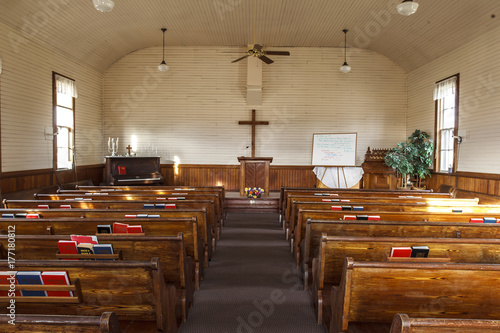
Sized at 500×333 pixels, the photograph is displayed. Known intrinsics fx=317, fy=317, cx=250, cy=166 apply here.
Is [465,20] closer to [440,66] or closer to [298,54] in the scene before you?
[440,66]

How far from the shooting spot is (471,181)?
6648mm

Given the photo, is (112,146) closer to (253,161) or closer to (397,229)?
(253,161)

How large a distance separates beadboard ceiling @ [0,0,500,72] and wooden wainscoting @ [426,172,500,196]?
2.89 metres

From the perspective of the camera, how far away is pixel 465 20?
248 inches

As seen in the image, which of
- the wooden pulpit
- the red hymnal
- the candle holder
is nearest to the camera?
the wooden pulpit

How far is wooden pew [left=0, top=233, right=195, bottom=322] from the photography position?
223 cm

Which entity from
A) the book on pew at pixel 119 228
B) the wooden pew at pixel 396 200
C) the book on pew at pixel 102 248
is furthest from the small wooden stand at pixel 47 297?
the wooden pew at pixel 396 200

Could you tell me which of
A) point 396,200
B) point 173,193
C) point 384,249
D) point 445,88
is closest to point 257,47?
point 173,193

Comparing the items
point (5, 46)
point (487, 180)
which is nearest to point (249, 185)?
point (487, 180)

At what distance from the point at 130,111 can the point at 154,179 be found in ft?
8.44

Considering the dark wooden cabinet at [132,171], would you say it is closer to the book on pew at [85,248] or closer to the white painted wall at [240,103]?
the white painted wall at [240,103]

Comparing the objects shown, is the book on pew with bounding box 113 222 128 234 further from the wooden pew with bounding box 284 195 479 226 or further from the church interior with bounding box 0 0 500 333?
the wooden pew with bounding box 284 195 479 226

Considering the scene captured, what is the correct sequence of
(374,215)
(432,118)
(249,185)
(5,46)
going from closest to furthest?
(374,215)
(5,46)
(249,185)
(432,118)

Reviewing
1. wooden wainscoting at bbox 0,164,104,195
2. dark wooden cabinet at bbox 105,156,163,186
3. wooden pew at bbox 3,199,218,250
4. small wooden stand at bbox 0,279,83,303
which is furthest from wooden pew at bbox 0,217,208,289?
dark wooden cabinet at bbox 105,156,163,186
